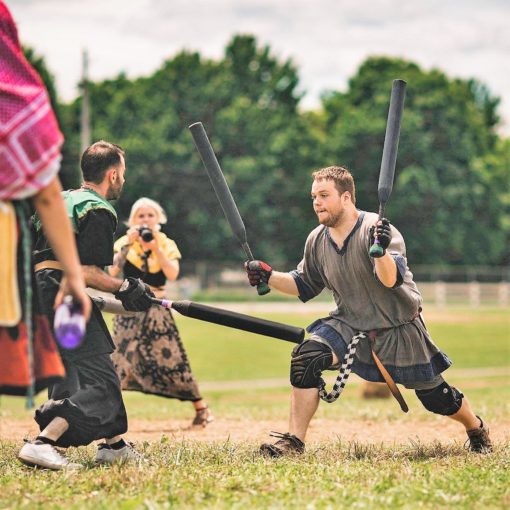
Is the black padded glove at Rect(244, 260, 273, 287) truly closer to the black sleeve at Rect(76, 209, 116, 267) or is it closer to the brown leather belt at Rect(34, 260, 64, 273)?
the black sleeve at Rect(76, 209, 116, 267)

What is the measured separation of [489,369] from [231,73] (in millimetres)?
40124

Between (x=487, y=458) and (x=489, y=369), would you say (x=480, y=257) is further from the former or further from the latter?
(x=487, y=458)

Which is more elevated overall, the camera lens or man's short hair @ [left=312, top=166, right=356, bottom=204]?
man's short hair @ [left=312, top=166, right=356, bottom=204]

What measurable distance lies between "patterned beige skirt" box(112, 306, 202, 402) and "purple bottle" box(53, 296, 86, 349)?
13.6 feet

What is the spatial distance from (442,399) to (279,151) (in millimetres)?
49907

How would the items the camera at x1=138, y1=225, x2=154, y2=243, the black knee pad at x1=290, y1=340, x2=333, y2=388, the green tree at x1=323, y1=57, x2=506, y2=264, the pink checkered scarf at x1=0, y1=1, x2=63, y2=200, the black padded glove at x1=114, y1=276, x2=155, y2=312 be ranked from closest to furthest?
the pink checkered scarf at x1=0, y1=1, x2=63, y2=200
the black padded glove at x1=114, y1=276, x2=155, y2=312
the black knee pad at x1=290, y1=340, x2=333, y2=388
the camera at x1=138, y1=225, x2=154, y2=243
the green tree at x1=323, y1=57, x2=506, y2=264

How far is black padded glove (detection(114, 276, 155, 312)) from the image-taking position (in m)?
5.55

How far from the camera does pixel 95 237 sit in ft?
17.8

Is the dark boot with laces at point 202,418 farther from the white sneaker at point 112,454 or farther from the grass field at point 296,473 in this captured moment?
the white sneaker at point 112,454

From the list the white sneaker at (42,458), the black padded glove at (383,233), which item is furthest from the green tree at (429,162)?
the white sneaker at (42,458)

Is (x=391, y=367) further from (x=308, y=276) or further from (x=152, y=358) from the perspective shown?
(x=152, y=358)

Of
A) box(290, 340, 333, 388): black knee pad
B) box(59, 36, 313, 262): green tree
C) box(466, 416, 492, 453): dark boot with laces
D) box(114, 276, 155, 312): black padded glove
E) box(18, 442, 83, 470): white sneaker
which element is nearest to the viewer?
box(18, 442, 83, 470): white sneaker

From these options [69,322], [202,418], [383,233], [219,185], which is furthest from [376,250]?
[202,418]

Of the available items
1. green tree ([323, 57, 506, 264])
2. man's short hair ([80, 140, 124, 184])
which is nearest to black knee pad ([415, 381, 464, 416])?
man's short hair ([80, 140, 124, 184])
